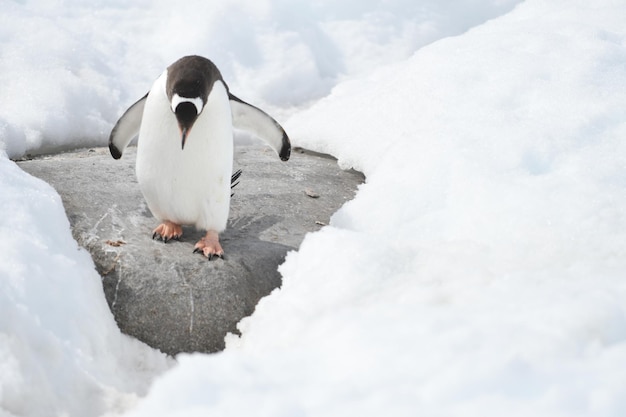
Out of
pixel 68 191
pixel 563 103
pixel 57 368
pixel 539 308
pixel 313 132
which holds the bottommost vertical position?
pixel 313 132

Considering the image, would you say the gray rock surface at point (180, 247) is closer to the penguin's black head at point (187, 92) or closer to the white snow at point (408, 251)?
the white snow at point (408, 251)

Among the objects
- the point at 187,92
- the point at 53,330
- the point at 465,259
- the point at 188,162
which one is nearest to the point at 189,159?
the point at 188,162

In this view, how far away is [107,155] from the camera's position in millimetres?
4062

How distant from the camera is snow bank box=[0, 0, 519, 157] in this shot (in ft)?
15.2

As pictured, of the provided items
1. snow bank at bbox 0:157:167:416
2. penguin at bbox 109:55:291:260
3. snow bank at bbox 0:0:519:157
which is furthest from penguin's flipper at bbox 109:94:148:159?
snow bank at bbox 0:0:519:157

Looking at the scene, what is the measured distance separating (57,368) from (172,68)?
4.02ft

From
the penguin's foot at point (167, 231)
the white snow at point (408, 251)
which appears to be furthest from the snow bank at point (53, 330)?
the penguin's foot at point (167, 231)

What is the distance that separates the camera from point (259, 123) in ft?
10.7

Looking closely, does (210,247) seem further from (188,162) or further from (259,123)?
(259,123)

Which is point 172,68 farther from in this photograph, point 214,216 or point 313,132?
point 313,132

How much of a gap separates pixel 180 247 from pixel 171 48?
347 centimetres

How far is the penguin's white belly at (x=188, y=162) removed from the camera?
279 centimetres

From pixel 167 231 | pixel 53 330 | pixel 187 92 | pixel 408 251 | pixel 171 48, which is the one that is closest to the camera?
pixel 53 330

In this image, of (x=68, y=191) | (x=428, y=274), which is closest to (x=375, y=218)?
(x=428, y=274)
